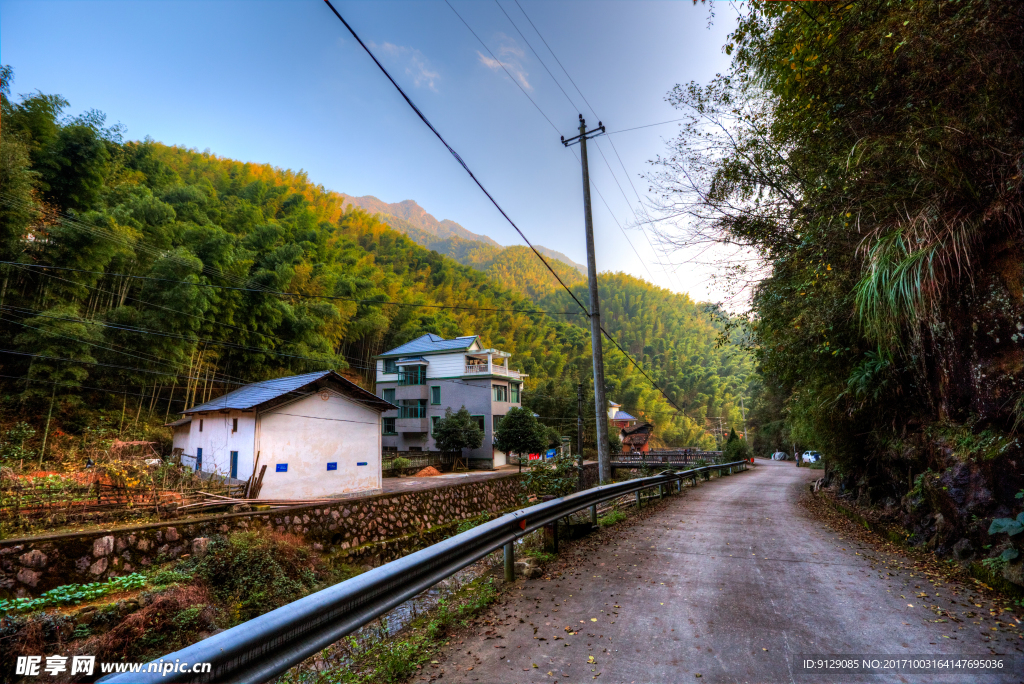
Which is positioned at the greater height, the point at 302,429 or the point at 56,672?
the point at 302,429

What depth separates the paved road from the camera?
2.48 m

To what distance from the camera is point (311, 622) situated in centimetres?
188

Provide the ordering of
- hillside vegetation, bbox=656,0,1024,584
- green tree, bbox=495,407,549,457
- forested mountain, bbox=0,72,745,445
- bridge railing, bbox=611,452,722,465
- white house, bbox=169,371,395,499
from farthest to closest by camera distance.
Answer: bridge railing, bbox=611,452,722,465
green tree, bbox=495,407,549,457
forested mountain, bbox=0,72,745,445
white house, bbox=169,371,395,499
hillside vegetation, bbox=656,0,1024,584

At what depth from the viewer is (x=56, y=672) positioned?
5461 mm

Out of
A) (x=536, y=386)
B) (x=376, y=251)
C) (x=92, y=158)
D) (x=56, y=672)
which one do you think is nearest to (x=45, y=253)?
(x=92, y=158)

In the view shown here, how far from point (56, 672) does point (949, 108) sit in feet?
37.9

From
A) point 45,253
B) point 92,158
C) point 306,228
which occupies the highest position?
point 306,228

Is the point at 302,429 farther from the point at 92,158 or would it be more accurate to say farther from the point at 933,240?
the point at 92,158

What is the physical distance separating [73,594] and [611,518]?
8646 mm

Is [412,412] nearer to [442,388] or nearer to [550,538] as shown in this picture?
[442,388]

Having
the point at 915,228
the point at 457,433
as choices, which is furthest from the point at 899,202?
the point at 457,433

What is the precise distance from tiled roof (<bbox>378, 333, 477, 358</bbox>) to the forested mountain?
1.05 metres

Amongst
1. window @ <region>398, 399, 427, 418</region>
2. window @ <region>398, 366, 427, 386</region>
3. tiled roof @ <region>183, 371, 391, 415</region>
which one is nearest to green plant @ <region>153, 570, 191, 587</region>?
tiled roof @ <region>183, 371, 391, 415</region>

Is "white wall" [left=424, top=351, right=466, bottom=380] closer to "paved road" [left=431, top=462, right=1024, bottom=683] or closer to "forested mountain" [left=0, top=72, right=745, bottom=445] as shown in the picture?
"forested mountain" [left=0, top=72, right=745, bottom=445]
